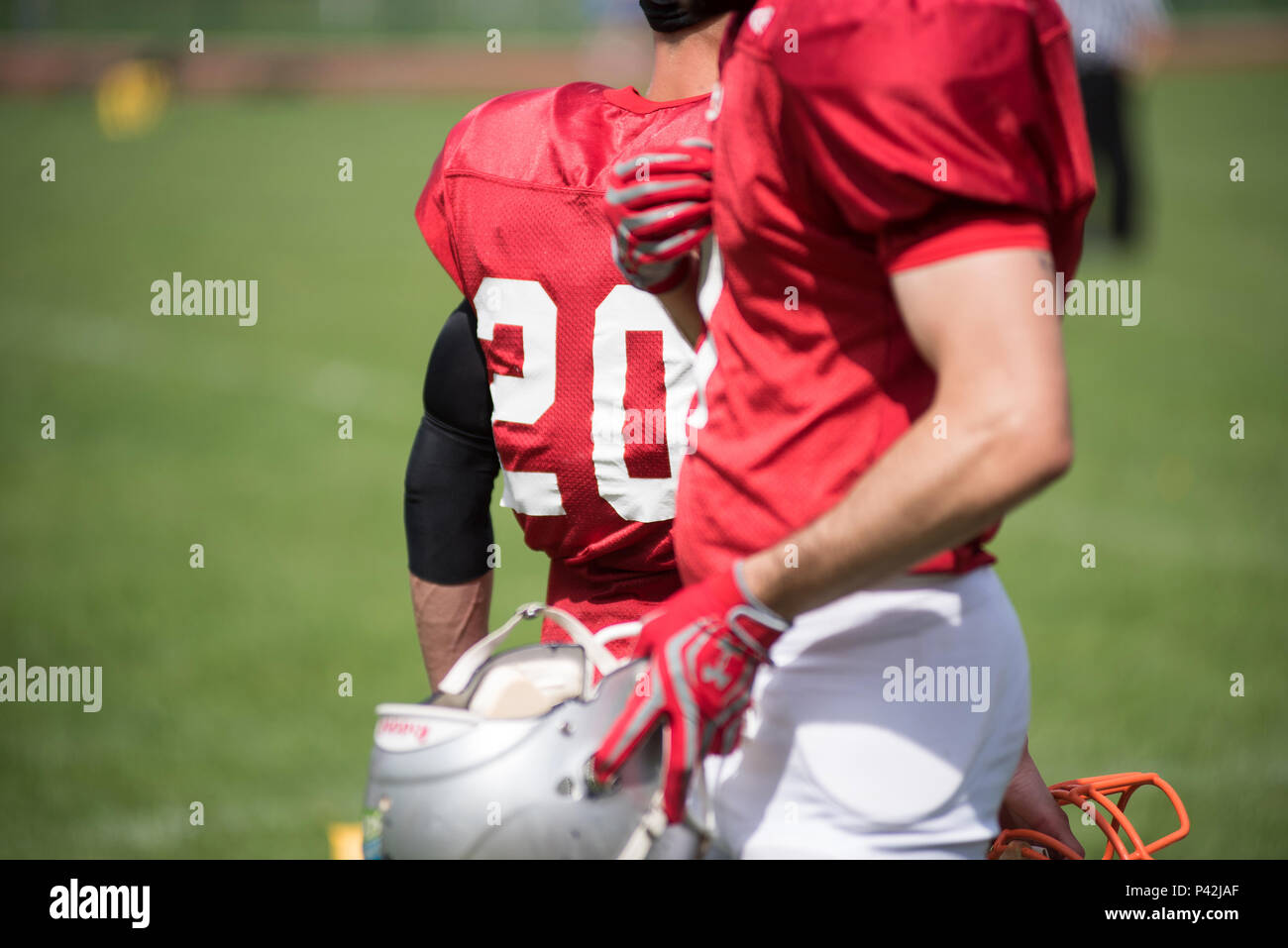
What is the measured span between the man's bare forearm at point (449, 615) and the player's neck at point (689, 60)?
868 mm

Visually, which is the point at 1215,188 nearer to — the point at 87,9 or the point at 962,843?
the point at 962,843

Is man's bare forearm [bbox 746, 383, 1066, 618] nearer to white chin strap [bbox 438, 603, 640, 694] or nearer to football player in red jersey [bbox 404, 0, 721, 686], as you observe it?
white chin strap [bbox 438, 603, 640, 694]

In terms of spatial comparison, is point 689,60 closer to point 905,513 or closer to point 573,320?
point 573,320

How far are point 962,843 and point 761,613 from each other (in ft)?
1.23

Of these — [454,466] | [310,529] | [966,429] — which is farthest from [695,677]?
[310,529]

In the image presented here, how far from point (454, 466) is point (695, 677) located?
0.96 meters

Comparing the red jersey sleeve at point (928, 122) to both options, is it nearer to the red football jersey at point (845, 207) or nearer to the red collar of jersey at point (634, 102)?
the red football jersey at point (845, 207)

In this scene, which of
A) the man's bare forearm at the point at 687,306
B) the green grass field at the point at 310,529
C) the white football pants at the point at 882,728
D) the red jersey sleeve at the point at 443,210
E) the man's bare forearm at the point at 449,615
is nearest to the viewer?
the white football pants at the point at 882,728

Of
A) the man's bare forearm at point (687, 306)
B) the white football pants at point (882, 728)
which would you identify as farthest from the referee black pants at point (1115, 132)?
the white football pants at point (882, 728)

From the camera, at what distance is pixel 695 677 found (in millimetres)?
1317

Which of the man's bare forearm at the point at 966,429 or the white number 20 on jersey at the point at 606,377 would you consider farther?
the white number 20 on jersey at the point at 606,377

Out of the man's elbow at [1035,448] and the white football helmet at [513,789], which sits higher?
the man's elbow at [1035,448]

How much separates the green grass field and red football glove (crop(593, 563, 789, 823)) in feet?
9.53

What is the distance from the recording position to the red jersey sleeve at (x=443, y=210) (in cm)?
198
